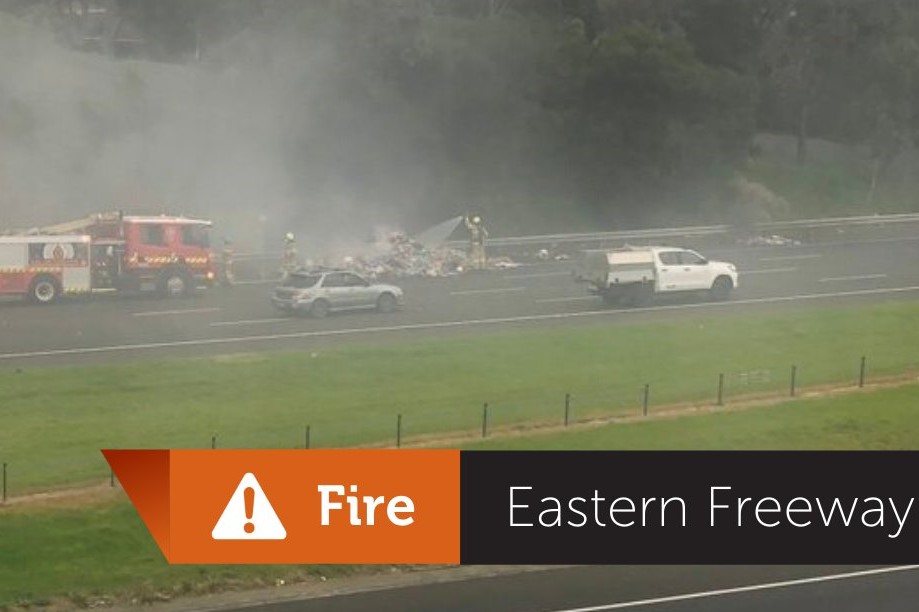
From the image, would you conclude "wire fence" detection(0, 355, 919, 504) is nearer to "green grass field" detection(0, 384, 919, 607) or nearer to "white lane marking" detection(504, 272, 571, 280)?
"green grass field" detection(0, 384, 919, 607)

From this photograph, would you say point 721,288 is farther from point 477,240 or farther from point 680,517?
point 680,517

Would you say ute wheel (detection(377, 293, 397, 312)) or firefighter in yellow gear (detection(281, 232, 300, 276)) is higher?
firefighter in yellow gear (detection(281, 232, 300, 276))

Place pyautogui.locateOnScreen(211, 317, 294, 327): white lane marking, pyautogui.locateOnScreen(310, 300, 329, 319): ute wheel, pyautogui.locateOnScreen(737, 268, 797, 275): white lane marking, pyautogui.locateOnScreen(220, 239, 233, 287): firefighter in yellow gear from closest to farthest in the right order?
pyautogui.locateOnScreen(211, 317, 294, 327): white lane marking < pyautogui.locateOnScreen(310, 300, 329, 319): ute wheel < pyautogui.locateOnScreen(220, 239, 233, 287): firefighter in yellow gear < pyautogui.locateOnScreen(737, 268, 797, 275): white lane marking

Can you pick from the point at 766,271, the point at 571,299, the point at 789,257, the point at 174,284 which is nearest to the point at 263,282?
the point at 174,284

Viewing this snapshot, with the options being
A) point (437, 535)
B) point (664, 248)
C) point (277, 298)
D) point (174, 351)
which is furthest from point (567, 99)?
point (437, 535)

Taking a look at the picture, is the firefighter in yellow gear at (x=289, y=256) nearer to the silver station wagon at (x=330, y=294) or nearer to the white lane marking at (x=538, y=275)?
the silver station wagon at (x=330, y=294)

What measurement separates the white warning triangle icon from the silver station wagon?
326 inches

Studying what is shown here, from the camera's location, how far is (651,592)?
24.7 ft

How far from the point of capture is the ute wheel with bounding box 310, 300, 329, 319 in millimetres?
16219

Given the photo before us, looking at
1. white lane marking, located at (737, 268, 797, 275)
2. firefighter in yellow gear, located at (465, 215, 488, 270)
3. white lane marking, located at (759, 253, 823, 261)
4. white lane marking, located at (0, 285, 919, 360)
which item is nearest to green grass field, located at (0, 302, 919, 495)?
white lane marking, located at (0, 285, 919, 360)

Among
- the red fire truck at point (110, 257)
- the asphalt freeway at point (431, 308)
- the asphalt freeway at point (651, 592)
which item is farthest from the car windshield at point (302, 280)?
the asphalt freeway at point (651, 592)

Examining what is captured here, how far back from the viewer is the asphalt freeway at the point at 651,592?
7.28 metres

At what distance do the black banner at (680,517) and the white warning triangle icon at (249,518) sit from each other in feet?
3.18

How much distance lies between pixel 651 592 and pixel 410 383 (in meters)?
5.20
